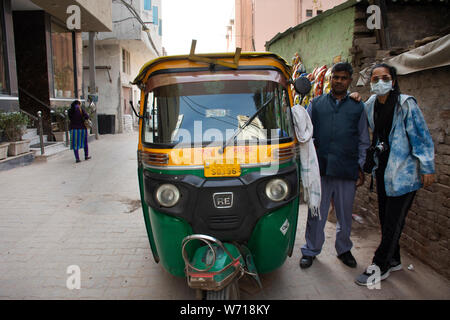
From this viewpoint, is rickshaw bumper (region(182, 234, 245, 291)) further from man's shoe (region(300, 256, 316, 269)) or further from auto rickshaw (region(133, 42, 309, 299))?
man's shoe (region(300, 256, 316, 269))

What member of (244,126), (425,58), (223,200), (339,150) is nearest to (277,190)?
(223,200)

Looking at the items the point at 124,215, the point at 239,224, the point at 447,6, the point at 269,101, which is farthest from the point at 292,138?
the point at 447,6

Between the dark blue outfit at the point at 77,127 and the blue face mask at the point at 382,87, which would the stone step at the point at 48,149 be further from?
the blue face mask at the point at 382,87

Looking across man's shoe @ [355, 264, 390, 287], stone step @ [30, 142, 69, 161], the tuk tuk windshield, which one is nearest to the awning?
the tuk tuk windshield

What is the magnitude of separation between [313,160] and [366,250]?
5.11 feet

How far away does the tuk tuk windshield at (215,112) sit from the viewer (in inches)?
105

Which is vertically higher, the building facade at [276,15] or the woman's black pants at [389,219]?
the building facade at [276,15]

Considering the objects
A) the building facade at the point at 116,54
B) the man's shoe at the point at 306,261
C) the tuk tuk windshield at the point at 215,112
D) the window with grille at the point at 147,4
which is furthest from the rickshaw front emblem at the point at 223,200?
Answer: the window with grille at the point at 147,4

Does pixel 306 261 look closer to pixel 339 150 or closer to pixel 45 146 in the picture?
pixel 339 150

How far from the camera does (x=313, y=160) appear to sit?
9.96 feet

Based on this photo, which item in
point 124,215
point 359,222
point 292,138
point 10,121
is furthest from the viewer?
point 10,121

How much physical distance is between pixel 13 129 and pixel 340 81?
8.17 m

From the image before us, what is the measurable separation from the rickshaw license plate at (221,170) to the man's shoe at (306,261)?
152 cm
